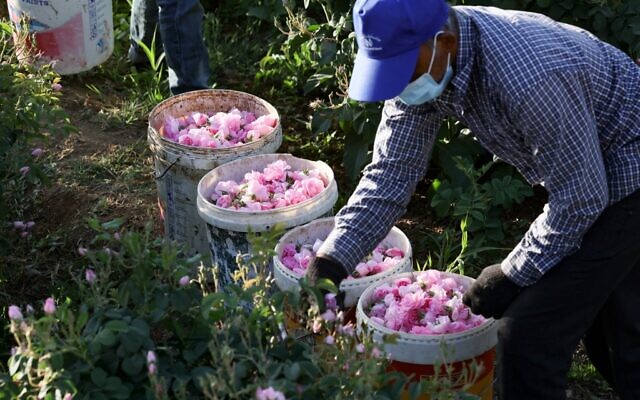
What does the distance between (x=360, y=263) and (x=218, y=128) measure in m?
1.10

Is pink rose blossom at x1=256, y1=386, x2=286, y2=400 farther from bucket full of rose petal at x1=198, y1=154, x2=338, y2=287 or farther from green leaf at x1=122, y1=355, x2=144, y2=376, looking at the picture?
bucket full of rose petal at x1=198, y1=154, x2=338, y2=287

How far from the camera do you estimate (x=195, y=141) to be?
4.05 m

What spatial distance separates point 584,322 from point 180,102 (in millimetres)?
2137

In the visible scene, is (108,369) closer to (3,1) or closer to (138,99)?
(138,99)

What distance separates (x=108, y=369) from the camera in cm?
223

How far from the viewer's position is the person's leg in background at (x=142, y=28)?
18.4ft

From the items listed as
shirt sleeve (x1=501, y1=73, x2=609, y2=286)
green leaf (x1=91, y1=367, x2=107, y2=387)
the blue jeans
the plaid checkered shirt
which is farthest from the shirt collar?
the blue jeans

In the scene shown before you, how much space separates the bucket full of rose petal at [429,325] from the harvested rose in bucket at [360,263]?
151 millimetres

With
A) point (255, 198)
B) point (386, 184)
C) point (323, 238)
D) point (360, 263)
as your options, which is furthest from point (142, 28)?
point (386, 184)

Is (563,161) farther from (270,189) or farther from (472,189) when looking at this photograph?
(472,189)

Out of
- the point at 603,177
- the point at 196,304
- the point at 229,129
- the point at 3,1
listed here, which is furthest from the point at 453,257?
the point at 3,1

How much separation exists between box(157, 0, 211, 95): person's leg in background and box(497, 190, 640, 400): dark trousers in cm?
261

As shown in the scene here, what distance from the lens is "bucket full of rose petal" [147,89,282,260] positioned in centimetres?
394

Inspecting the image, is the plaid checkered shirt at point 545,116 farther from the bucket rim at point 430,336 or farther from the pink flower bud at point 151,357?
the pink flower bud at point 151,357
